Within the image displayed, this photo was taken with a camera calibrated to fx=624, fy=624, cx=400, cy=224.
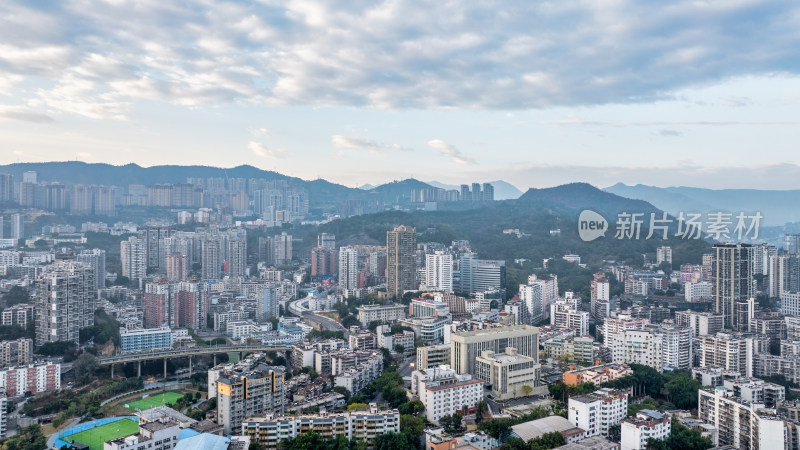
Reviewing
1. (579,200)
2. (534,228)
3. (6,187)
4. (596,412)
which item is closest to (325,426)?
(596,412)

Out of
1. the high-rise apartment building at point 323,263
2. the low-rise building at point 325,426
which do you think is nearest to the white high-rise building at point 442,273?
the high-rise apartment building at point 323,263

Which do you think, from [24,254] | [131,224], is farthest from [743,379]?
[131,224]

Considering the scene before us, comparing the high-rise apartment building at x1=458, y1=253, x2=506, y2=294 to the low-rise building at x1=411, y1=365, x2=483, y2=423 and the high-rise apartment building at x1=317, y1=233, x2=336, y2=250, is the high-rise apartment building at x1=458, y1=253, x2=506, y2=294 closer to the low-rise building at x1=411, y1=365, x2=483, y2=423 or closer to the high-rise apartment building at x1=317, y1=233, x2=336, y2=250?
the high-rise apartment building at x1=317, y1=233, x2=336, y2=250

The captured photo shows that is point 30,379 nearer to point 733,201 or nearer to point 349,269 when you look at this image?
point 349,269

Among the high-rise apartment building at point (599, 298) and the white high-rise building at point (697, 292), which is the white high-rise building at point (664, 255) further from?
the high-rise apartment building at point (599, 298)

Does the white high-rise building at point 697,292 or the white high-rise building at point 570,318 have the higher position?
the white high-rise building at point 697,292

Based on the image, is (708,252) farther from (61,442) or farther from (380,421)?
(61,442)

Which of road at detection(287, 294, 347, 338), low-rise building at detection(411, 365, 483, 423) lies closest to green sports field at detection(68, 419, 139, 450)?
low-rise building at detection(411, 365, 483, 423)
